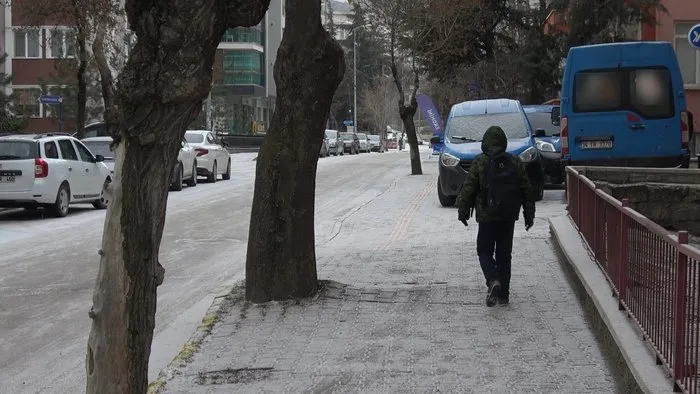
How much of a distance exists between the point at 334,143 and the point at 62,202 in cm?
4350

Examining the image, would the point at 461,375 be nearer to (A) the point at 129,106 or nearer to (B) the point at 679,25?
(A) the point at 129,106

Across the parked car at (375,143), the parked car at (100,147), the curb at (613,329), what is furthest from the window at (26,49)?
the curb at (613,329)

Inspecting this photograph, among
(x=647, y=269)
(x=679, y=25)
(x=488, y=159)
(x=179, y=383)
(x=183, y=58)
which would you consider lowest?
(x=179, y=383)

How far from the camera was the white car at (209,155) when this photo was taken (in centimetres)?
3042

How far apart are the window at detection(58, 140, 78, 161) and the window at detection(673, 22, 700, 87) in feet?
66.0

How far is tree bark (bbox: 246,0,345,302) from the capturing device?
9.19 metres

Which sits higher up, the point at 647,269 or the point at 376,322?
the point at 647,269

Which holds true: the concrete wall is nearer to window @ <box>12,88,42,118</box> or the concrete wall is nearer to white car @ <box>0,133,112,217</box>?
white car @ <box>0,133,112,217</box>

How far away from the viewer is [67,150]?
2050 cm

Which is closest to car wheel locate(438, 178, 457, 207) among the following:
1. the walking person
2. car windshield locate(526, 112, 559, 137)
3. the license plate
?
the license plate

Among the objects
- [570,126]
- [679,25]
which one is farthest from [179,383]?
[679,25]

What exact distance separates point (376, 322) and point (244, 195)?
16.6 meters

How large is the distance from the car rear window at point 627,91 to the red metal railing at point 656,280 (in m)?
9.36

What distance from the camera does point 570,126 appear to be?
18312mm
